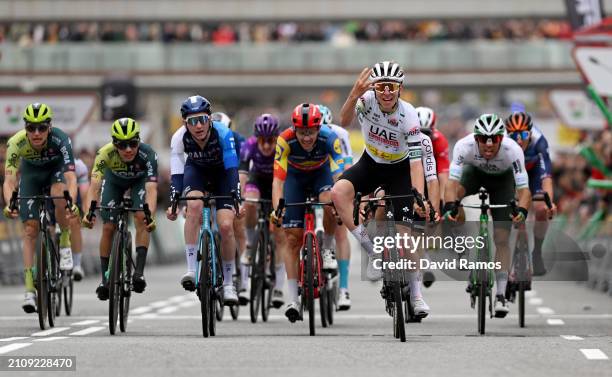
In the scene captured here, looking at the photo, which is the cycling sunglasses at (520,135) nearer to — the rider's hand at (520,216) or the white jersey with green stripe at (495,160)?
the white jersey with green stripe at (495,160)

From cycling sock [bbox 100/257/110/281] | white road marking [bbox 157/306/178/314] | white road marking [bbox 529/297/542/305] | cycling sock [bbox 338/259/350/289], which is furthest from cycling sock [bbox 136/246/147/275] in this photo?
white road marking [bbox 529/297/542/305]

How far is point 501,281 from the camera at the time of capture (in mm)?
16953

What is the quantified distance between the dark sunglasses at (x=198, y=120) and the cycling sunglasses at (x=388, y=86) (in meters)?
1.81

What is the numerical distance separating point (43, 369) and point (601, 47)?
13.0 meters

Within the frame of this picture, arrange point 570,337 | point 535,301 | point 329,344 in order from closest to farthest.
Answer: point 329,344, point 570,337, point 535,301

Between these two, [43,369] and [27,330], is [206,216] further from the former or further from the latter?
[43,369]

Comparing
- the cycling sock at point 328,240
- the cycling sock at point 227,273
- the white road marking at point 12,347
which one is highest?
the cycling sock at point 328,240

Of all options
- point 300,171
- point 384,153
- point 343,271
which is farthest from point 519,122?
point 384,153

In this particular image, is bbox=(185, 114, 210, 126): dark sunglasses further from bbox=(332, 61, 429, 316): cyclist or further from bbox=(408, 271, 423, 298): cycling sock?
bbox=(408, 271, 423, 298): cycling sock

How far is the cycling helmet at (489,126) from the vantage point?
1662 centimetres

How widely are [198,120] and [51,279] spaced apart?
262 centimetres

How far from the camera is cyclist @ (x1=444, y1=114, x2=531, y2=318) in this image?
16672mm

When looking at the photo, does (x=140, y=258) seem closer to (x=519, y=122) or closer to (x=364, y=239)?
(x=364, y=239)

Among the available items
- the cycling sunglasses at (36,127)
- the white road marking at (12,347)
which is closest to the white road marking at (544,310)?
the cycling sunglasses at (36,127)
